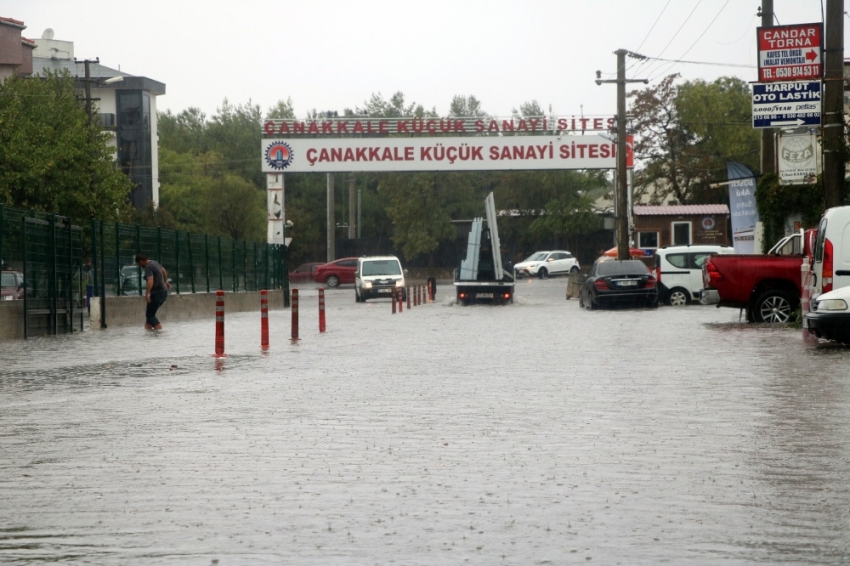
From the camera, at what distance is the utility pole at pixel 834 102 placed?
70.4ft

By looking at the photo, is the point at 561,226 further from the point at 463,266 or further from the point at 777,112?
the point at 777,112

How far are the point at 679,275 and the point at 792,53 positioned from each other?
13.1 meters

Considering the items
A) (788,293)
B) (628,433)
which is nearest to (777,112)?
(788,293)

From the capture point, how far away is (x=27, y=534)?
6.14 meters

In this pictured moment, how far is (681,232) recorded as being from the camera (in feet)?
244

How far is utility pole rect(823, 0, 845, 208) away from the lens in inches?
845

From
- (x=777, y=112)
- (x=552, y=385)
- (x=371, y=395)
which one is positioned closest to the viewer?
(x=371, y=395)

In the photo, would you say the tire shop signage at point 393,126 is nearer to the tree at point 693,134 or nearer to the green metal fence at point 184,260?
the green metal fence at point 184,260

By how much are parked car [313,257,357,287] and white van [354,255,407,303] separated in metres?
21.0

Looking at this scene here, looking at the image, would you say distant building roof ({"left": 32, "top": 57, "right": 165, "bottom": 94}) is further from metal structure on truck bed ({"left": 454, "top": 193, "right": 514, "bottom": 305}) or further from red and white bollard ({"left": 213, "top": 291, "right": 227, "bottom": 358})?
red and white bollard ({"left": 213, "top": 291, "right": 227, "bottom": 358})

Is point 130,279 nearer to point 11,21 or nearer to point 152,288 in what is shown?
point 152,288

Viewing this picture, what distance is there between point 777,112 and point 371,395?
1469 cm

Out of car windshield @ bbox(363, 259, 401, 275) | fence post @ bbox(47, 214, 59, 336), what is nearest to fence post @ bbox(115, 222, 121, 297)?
fence post @ bbox(47, 214, 59, 336)

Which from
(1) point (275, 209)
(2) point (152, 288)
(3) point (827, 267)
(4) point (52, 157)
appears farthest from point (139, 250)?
(1) point (275, 209)
